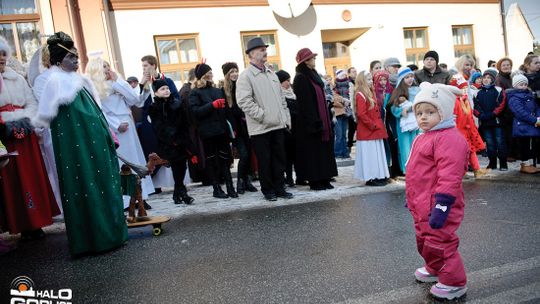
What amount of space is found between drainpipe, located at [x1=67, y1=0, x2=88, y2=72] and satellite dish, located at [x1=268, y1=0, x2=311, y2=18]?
6.03 metres

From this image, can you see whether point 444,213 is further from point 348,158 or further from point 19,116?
point 348,158

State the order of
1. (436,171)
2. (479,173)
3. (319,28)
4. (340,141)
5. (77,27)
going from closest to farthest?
(436,171)
(479,173)
(340,141)
(77,27)
(319,28)

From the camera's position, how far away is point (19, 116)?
5172 mm

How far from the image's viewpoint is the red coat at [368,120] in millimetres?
7020

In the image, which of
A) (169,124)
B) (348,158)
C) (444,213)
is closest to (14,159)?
(169,124)

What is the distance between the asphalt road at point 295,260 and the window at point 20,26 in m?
9.27

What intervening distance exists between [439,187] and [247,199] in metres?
4.06

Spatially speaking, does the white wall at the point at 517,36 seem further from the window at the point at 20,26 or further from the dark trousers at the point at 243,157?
the window at the point at 20,26

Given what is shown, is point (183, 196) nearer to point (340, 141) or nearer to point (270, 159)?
point (270, 159)

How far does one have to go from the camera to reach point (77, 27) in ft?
42.1

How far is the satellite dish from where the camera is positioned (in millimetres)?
15000

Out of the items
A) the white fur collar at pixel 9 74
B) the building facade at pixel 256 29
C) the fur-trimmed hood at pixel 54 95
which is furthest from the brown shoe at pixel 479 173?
the white fur collar at pixel 9 74

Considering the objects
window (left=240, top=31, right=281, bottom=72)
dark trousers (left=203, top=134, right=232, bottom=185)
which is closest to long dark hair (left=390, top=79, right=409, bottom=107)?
dark trousers (left=203, top=134, right=232, bottom=185)

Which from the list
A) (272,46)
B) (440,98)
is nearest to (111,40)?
(272,46)
